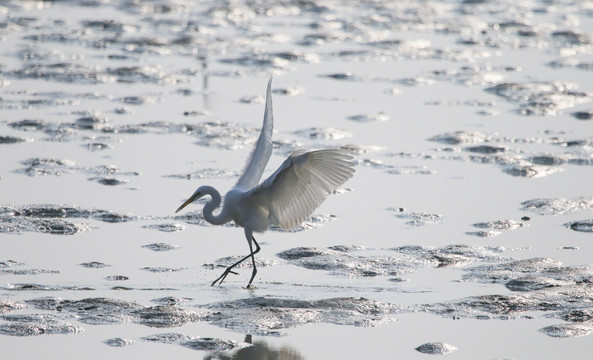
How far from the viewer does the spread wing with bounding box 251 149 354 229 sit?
5.88 metres

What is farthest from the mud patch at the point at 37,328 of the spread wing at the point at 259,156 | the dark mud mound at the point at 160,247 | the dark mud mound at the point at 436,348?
the spread wing at the point at 259,156

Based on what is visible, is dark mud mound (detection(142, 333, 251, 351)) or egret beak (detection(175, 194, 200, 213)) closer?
dark mud mound (detection(142, 333, 251, 351))

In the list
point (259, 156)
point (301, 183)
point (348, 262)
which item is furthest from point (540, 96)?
point (301, 183)

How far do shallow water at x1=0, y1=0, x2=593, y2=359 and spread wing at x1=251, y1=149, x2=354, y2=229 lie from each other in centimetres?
32

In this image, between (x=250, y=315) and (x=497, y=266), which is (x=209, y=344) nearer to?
(x=250, y=315)

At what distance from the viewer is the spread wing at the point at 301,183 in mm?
5883

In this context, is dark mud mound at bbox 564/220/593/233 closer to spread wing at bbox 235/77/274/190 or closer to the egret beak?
spread wing at bbox 235/77/274/190

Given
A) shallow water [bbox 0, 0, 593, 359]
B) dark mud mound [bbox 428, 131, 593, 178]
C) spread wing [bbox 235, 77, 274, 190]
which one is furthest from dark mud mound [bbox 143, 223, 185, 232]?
dark mud mound [bbox 428, 131, 593, 178]

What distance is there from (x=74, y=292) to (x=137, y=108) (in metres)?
4.75

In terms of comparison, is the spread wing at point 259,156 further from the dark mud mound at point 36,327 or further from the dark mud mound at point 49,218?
the dark mud mound at point 36,327

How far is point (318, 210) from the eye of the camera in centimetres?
750

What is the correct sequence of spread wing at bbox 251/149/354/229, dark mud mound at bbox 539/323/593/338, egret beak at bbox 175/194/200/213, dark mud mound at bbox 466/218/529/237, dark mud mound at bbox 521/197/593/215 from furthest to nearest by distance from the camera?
dark mud mound at bbox 521/197/593/215, dark mud mound at bbox 466/218/529/237, egret beak at bbox 175/194/200/213, spread wing at bbox 251/149/354/229, dark mud mound at bbox 539/323/593/338

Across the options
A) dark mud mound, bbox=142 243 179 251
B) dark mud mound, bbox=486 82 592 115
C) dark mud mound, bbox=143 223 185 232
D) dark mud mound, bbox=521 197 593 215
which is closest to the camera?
dark mud mound, bbox=142 243 179 251

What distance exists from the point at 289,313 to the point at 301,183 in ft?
3.15
